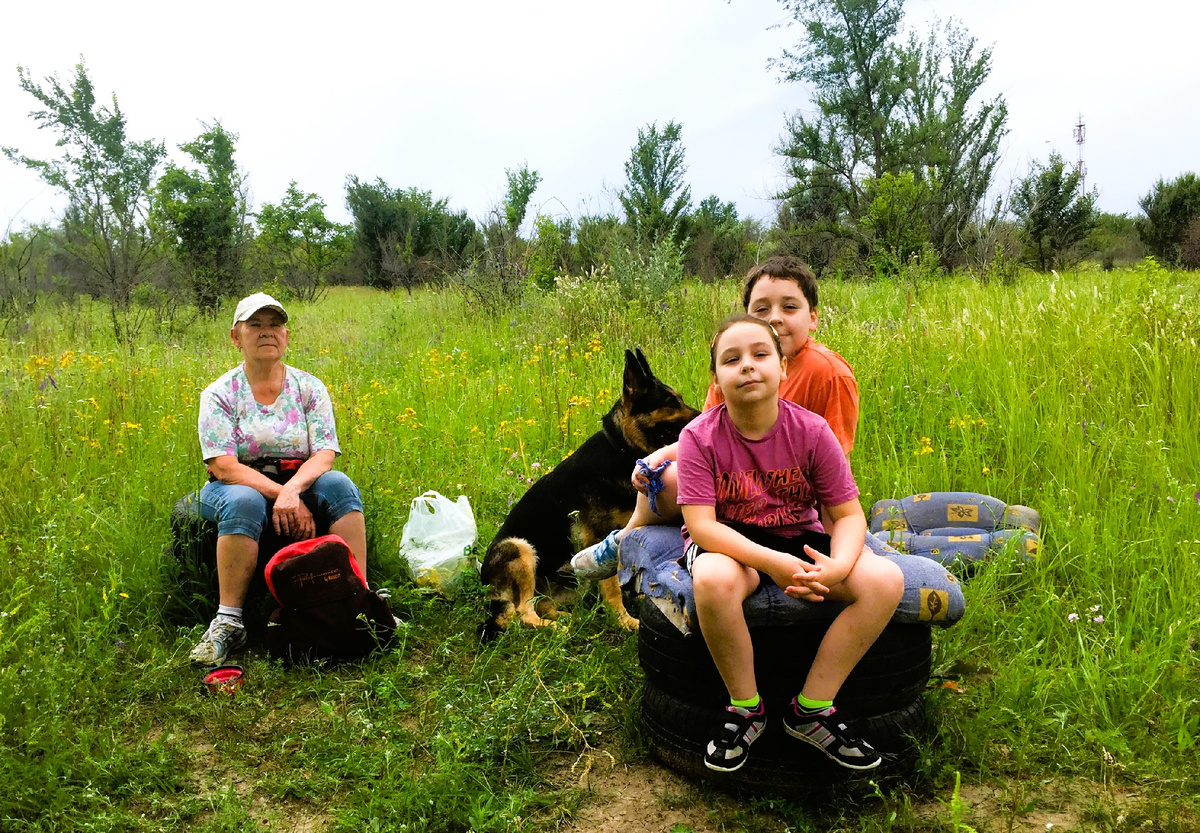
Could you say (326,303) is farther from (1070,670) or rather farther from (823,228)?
(1070,670)

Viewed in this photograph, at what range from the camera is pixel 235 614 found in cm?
366

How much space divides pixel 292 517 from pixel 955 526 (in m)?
3.45

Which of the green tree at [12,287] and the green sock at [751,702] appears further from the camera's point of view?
the green tree at [12,287]

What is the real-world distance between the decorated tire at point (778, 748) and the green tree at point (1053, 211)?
72.5ft

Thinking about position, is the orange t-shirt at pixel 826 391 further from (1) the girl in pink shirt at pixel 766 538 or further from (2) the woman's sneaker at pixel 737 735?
(2) the woman's sneaker at pixel 737 735

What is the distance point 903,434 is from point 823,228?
72.1 ft

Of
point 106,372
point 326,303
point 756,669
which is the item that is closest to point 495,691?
point 756,669

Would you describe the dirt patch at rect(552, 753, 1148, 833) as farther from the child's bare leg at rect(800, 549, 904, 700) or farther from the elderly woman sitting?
the elderly woman sitting

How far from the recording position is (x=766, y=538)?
8.06 feet

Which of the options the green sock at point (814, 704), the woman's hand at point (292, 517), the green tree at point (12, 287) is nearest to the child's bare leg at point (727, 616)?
the green sock at point (814, 704)

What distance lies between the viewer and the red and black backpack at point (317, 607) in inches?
140

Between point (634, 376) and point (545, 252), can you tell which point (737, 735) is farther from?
point (545, 252)

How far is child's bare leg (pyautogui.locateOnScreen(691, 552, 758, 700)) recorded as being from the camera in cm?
224

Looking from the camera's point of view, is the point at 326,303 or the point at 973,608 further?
the point at 326,303
